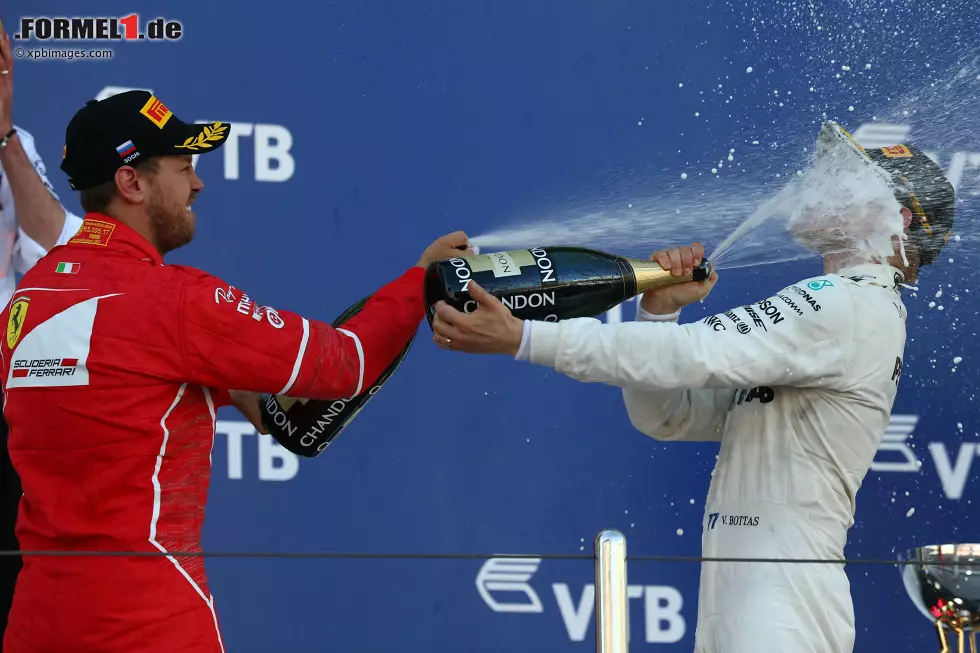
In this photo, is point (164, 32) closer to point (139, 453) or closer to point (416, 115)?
point (416, 115)

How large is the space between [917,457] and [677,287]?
1225mm

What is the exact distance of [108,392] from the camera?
6.13 ft

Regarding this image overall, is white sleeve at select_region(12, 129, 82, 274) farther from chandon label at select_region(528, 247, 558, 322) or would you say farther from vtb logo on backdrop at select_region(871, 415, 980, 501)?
vtb logo on backdrop at select_region(871, 415, 980, 501)

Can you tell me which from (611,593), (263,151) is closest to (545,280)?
(611,593)

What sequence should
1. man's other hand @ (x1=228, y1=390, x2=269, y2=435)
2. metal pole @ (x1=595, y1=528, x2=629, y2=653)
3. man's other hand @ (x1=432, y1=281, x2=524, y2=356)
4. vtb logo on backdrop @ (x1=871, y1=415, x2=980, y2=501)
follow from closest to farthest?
1. metal pole @ (x1=595, y1=528, x2=629, y2=653)
2. man's other hand @ (x1=432, y1=281, x2=524, y2=356)
3. man's other hand @ (x1=228, y1=390, x2=269, y2=435)
4. vtb logo on backdrop @ (x1=871, y1=415, x2=980, y2=501)

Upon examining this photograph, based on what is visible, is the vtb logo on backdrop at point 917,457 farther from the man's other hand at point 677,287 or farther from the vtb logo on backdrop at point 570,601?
the man's other hand at point 677,287

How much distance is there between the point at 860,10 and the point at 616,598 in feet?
6.48

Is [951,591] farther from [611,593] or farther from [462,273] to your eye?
[462,273]

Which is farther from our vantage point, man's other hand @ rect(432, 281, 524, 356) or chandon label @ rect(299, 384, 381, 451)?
chandon label @ rect(299, 384, 381, 451)

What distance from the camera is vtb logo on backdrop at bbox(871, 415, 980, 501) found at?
3178 millimetres

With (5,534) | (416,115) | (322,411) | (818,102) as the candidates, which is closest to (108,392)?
(322,411)

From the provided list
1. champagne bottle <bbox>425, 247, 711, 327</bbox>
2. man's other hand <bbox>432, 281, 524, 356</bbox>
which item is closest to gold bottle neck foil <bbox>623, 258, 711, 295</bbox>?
Answer: champagne bottle <bbox>425, 247, 711, 327</bbox>

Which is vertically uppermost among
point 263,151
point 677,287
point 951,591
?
point 263,151

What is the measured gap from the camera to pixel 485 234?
10.6ft
